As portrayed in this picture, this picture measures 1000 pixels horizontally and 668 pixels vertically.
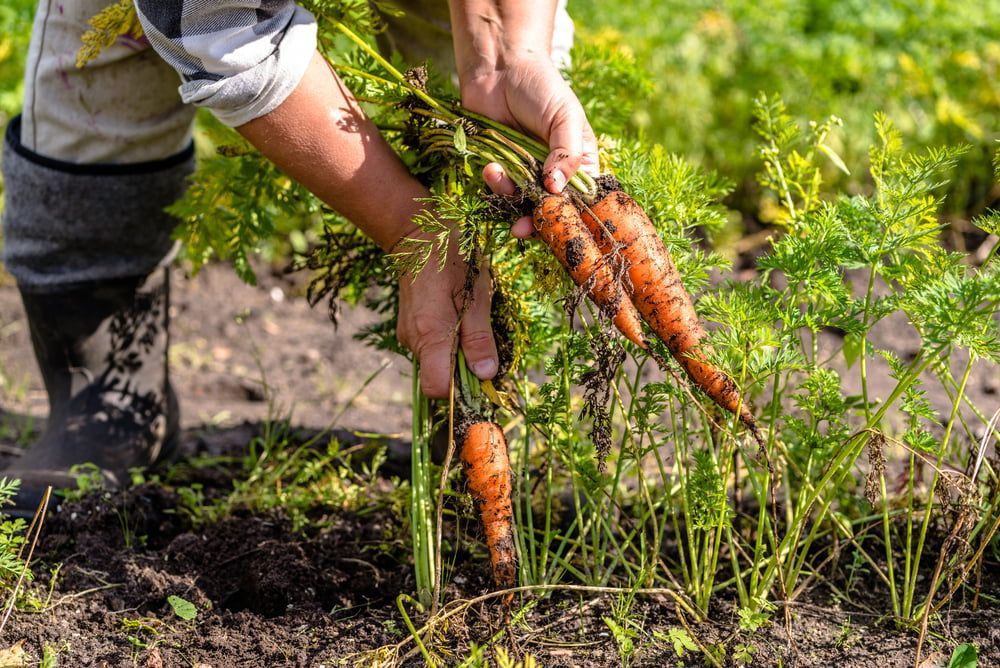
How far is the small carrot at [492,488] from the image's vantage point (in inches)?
69.7

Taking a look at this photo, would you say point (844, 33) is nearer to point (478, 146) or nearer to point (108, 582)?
point (478, 146)

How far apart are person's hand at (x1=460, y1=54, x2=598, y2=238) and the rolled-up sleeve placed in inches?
13.4

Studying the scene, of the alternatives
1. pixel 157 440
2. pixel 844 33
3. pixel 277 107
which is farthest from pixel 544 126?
pixel 844 33

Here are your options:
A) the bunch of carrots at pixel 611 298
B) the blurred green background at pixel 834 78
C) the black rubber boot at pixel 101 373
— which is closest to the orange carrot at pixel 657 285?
the bunch of carrots at pixel 611 298

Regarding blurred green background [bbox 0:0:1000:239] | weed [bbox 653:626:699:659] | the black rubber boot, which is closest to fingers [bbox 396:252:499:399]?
weed [bbox 653:626:699:659]

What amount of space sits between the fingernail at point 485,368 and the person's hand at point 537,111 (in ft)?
0.78

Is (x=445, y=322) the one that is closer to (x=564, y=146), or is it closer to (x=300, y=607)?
(x=564, y=146)

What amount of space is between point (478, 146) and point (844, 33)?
3.50 metres

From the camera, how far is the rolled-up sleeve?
5.36 feet

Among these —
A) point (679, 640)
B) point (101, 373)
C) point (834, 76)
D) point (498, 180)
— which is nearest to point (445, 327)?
point (498, 180)

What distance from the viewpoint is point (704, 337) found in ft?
5.65

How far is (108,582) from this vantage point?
6.42ft

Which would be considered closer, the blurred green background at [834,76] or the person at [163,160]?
the person at [163,160]

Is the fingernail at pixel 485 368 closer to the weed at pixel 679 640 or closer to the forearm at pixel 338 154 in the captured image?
the forearm at pixel 338 154
